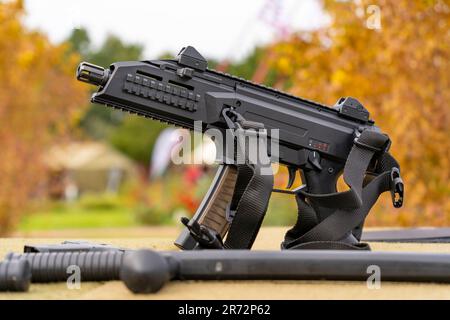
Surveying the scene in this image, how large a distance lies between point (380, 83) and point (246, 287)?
6353mm

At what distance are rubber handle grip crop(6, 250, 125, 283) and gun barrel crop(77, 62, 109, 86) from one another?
1.29 m

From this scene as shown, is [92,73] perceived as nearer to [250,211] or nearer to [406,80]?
[250,211]

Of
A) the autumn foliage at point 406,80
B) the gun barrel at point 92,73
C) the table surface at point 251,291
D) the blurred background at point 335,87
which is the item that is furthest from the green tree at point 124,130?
the table surface at point 251,291

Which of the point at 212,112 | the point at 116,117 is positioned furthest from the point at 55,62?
the point at 116,117

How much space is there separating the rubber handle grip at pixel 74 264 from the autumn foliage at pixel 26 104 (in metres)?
8.30

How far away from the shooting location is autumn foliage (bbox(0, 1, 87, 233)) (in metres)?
12.4

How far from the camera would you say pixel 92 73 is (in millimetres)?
4141

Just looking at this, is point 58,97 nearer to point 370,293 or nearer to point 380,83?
point 380,83

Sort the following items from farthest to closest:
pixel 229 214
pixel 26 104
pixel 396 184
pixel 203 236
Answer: pixel 26 104, pixel 396 184, pixel 229 214, pixel 203 236

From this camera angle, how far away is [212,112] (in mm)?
4348

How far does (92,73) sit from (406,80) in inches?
189

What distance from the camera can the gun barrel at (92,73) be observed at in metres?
4.13

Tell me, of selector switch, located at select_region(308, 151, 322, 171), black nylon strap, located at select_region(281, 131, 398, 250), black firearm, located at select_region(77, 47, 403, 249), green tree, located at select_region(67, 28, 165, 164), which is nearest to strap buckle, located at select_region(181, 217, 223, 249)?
black firearm, located at select_region(77, 47, 403, 249)

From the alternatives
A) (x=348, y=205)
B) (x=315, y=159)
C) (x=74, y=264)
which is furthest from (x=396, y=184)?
(x=74, y=264)
